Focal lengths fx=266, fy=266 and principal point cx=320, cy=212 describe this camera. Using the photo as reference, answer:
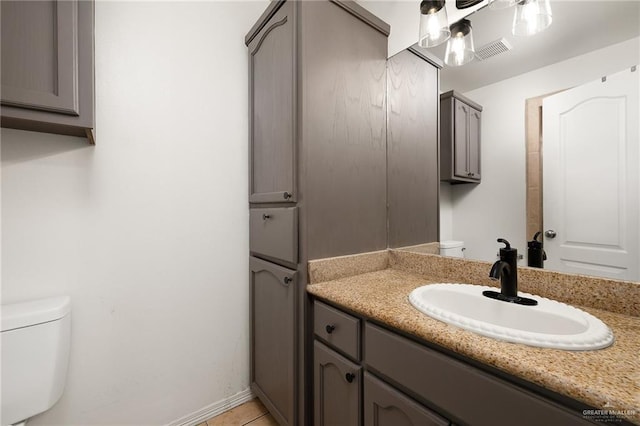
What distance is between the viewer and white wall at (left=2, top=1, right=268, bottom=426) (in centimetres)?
108

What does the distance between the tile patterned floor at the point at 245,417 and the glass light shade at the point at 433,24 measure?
2.07 metres

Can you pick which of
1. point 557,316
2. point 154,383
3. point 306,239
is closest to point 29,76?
point 306,239

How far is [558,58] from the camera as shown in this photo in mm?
933

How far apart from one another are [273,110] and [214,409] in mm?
1626

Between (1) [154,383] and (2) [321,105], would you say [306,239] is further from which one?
(1) [154,383]

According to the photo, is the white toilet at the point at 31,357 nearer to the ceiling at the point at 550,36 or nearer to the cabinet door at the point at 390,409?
the cabinet door at the point at 390,409

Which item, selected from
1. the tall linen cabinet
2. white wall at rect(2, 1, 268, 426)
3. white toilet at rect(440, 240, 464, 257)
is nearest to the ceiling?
the tall linen cabinet

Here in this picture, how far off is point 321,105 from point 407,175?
597 mm

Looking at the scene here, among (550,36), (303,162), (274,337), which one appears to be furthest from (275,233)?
(550,36)

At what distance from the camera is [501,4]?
1.07m

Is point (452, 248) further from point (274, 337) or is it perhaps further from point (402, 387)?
point (274, 337)

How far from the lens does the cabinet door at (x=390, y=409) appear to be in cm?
71

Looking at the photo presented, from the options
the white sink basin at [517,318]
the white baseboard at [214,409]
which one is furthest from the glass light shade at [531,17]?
the white baseboard at [214,409]

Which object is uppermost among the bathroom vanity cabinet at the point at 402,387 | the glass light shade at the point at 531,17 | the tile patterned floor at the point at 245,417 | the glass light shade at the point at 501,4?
the glass light shade at the point at 501,4
